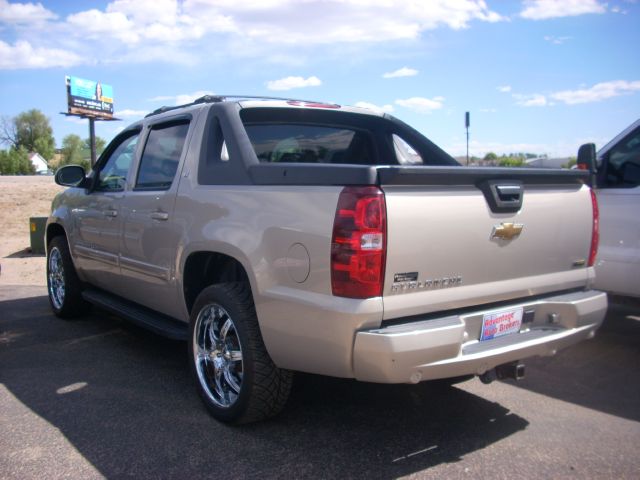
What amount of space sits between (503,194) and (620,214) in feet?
8.41

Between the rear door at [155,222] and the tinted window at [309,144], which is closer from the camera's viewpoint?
the rear door at [155,222]

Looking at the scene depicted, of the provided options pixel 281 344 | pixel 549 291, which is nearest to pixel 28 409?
pixel 281 344

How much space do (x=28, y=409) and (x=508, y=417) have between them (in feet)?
9.84

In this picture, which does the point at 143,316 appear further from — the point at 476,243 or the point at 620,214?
the point at 620,214

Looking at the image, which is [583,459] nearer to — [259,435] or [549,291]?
[549,291]

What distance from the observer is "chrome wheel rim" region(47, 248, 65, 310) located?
247 inches

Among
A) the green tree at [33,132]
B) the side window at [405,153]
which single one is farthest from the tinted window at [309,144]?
the green tree at [33,132]

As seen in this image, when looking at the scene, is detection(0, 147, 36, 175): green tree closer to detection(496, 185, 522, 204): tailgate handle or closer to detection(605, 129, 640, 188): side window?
detection(605, 129, 640, 188): side window

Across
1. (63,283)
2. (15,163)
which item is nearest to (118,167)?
(63,283)

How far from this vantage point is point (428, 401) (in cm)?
400

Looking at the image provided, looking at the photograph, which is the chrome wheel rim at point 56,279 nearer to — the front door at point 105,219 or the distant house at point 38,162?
the front door at point 105,219

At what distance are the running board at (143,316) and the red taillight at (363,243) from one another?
1591 millimetres

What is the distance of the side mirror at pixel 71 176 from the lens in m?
5.52

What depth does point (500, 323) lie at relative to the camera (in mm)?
3262
